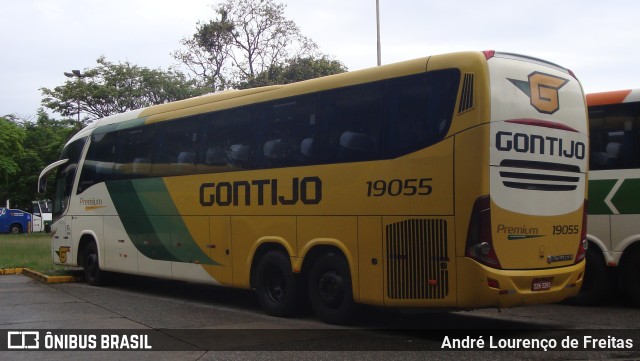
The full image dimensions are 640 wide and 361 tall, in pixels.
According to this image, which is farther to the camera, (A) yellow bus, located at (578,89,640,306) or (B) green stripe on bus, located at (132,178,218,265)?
Result: (B) green stripe on bus, located at (132,178,218,265)

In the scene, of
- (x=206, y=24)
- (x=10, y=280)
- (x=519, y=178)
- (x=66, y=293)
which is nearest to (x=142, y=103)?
(x=206, y=24)

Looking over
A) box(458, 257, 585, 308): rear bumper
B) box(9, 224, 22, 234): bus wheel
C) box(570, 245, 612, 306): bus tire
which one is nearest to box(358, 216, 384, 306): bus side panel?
box(458, 257, 585, 308): rear bumper

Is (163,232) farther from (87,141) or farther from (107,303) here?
(87,141)

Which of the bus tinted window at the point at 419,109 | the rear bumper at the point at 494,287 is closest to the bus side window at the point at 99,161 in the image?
the bus tinted window at the point at 419,109

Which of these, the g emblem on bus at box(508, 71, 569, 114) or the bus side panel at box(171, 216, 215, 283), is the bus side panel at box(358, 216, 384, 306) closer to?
the g emblem on bus at box(508, 71, 569, 114)

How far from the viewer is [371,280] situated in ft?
29.9

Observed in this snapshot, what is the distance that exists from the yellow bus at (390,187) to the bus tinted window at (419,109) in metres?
0.02

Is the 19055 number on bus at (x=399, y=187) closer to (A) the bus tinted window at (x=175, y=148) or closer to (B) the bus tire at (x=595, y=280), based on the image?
(B) the bus tire at (x=595, y=280)

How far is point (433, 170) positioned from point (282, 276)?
132 inches

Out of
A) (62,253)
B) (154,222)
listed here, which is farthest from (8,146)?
(154,222)

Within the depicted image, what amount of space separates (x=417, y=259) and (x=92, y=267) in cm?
949

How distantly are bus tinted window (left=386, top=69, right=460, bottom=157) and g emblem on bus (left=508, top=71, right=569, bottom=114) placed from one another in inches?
31.3

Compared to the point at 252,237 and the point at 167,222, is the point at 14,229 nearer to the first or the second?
the point at 167,222

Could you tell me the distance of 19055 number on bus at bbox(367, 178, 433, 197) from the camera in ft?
28.0
